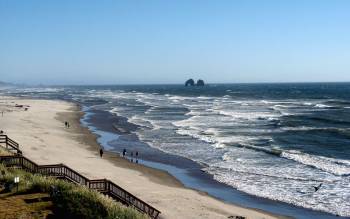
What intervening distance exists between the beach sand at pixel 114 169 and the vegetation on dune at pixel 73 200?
4983 millimetres

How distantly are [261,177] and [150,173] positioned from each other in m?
7.61

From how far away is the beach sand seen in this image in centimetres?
2481

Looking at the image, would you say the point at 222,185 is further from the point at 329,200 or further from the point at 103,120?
the point at 103,120

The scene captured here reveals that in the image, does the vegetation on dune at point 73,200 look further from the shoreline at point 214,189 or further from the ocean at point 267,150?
the ocean at point 267,150

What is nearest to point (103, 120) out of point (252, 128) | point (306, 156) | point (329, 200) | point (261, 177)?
point (252, 128)

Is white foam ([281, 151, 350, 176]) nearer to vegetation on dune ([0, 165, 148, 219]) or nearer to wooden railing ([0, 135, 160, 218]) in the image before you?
wooden railing ([0, 135, 160, 218])

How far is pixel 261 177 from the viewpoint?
32812mm

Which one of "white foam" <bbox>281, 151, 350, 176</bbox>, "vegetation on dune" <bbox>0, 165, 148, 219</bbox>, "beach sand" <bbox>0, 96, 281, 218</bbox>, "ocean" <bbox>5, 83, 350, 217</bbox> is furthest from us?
"white foam" <bbox>281, 151, 350, 176</bbox>

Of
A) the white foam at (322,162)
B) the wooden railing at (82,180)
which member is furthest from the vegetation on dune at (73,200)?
the white foam at (322,162)

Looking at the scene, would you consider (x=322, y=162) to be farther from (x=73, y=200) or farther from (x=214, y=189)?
(x=73, y=200)

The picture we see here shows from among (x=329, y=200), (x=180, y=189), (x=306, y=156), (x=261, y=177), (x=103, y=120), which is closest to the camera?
(x=329, y=200)

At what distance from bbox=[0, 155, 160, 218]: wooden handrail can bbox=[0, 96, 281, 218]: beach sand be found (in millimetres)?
2098

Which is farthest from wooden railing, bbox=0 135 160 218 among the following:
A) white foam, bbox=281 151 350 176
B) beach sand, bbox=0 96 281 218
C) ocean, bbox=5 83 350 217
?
white foam, bbox=281 151 350 176

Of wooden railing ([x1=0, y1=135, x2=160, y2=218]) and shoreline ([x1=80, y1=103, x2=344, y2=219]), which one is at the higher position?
wooden railing ([x1=0, y1=135, x2=160, y2=218])
